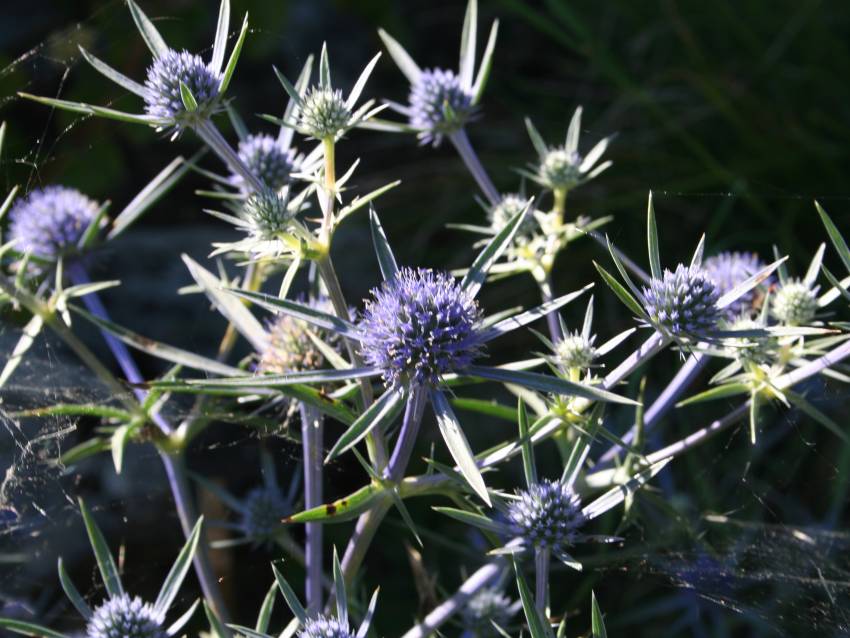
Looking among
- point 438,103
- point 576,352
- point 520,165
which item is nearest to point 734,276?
point 576,352

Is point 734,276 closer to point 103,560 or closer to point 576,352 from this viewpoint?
point 576,352

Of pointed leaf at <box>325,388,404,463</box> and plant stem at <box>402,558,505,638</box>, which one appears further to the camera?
plant stem at <box>402,558,505,638</box>

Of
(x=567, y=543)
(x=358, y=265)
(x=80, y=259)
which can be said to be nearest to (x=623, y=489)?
(x=567, y=543)

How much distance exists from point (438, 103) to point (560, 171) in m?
0.25

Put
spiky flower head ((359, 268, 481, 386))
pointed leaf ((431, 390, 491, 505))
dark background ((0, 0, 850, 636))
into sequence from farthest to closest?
dark background ((0, 0, 850, 636)) < spiky flower head ((359, 268, 481, 386)) < pointed leaf ((431, 390, 491, 505))

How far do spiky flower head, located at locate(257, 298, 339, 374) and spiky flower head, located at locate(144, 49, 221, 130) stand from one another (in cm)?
36

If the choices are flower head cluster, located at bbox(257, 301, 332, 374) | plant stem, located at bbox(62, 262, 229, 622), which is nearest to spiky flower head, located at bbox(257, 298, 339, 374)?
flower head cluster, located at bbox(257, 301, 332, 374)

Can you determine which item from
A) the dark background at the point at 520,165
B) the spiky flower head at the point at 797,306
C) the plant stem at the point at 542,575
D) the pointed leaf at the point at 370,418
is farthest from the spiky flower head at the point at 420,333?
the dark background at the point at 520,165

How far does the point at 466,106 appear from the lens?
156 cm

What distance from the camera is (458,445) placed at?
3.24ft

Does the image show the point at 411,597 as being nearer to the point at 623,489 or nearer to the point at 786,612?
the point at 786,612

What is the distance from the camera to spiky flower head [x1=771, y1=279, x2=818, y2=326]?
1307mm

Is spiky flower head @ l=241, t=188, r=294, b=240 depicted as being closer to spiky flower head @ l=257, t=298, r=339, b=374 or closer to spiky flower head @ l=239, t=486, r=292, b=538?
spiky flower head @ l=257, t=298, r=339, b=374

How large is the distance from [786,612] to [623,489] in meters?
0.64
